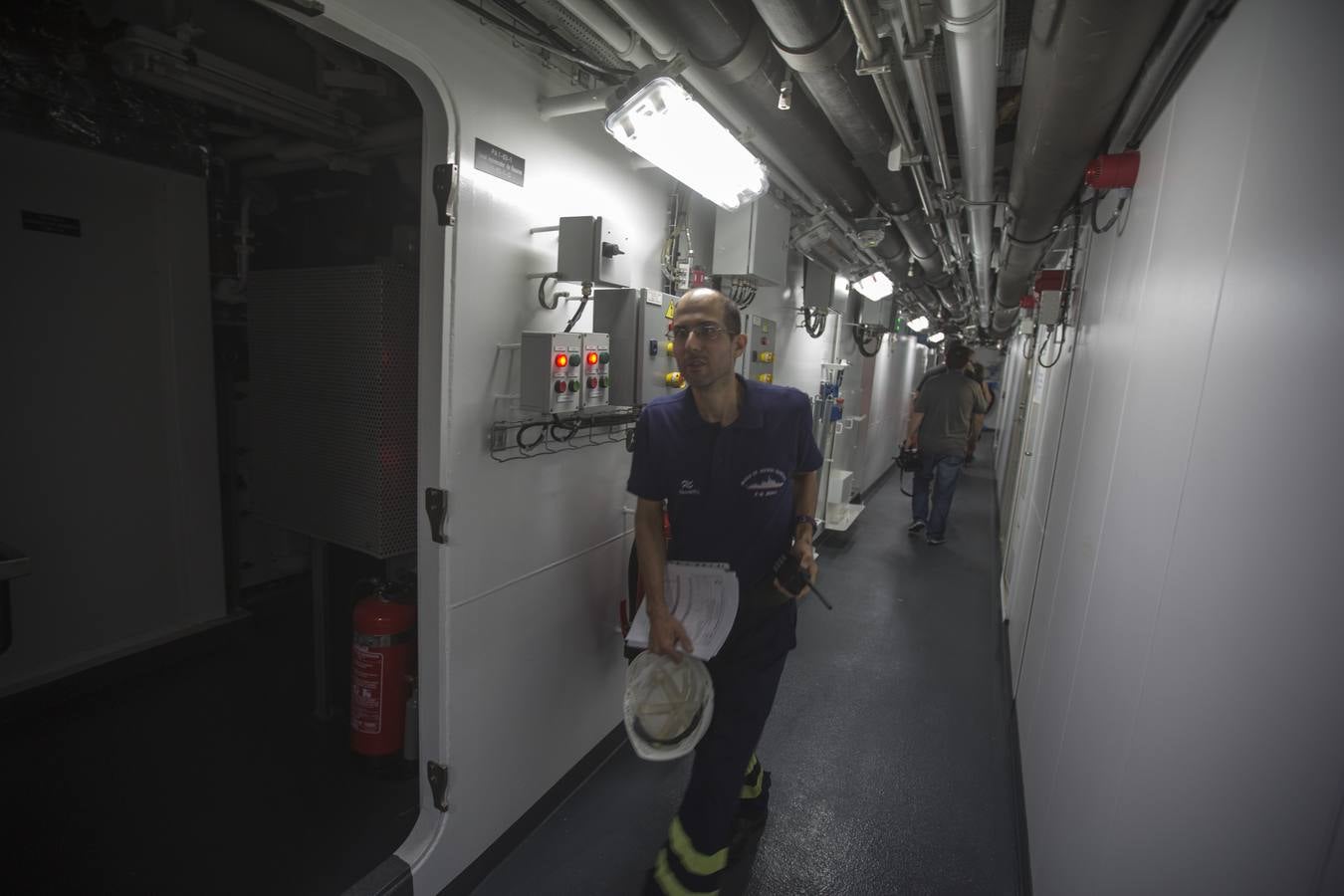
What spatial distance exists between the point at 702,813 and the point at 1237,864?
125 centimetres

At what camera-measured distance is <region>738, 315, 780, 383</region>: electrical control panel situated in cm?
317

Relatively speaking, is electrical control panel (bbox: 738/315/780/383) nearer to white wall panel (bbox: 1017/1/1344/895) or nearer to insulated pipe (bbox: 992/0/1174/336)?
insulated pipe (bbox: 992/0/1174/336)

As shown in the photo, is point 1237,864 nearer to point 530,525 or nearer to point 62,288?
point 530,525

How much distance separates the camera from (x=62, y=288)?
8.37ft

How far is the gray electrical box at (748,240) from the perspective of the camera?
9.26 feet

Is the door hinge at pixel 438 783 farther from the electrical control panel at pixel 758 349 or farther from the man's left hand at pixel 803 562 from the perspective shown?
the electrical control panel at pixel 758 349

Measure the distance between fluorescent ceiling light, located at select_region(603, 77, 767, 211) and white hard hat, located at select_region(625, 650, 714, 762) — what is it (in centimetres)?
155

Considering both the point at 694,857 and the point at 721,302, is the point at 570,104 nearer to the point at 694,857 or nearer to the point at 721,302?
the point at 721,302

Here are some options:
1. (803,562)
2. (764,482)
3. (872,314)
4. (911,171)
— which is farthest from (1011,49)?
(872,314)

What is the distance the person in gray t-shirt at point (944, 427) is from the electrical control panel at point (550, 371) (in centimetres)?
475

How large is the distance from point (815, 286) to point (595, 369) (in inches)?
108

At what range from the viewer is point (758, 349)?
330 centimetres

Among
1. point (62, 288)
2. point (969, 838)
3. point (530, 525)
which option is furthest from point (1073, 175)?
point (62, 288)

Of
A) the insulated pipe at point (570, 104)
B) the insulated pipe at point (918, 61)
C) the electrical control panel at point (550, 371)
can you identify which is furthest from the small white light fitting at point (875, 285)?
the electrical control panel at point (550, 371)
